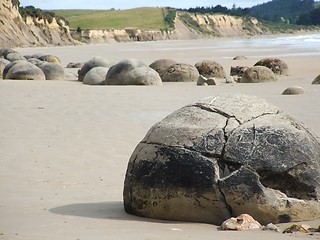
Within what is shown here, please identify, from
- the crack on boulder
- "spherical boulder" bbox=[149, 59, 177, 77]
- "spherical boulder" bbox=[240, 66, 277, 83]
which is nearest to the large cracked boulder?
the crack on boulder

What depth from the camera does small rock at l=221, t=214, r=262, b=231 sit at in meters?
5.68

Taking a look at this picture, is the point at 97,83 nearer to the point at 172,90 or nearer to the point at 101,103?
the point at 172,90

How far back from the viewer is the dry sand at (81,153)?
5.78 m

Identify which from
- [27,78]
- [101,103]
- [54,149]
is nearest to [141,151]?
[54,149]

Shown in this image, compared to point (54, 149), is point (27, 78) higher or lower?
lower

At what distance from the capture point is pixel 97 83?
926 inches

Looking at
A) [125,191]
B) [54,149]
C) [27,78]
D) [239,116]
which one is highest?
[239,116]

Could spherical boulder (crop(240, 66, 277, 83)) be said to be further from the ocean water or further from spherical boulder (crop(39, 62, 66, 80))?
the ocean water

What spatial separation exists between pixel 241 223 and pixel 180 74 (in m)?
19.1

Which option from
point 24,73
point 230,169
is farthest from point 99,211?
point 24,73

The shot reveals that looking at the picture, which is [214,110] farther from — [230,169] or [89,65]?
[89,65]

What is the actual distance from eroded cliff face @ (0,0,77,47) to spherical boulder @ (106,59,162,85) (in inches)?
1637

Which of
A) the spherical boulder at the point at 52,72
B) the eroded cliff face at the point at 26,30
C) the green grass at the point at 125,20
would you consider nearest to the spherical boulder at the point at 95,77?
the spherical boulder at the point at 52,72

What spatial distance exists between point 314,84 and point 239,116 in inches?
652
